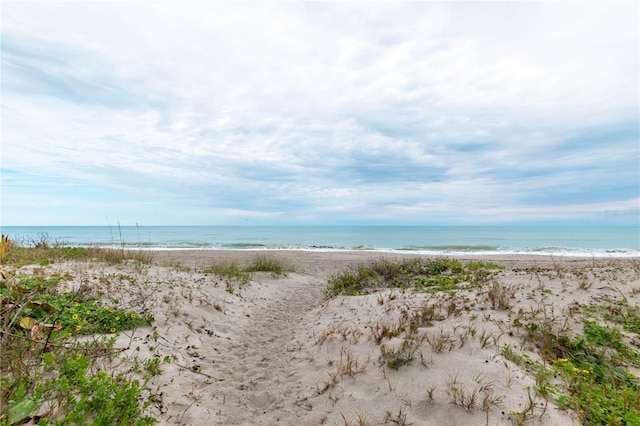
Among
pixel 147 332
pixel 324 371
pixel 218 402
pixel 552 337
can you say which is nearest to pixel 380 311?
pixel 324 371

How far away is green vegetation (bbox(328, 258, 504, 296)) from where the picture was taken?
9633 millimetres

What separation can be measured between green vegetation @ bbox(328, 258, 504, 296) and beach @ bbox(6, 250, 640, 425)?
580 mm

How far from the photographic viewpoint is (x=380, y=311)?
288 inches

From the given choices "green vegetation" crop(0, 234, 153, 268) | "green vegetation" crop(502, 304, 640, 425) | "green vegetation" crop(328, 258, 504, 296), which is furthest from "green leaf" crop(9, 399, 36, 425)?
"green vegetation" crop(0, 234, 153, 268)

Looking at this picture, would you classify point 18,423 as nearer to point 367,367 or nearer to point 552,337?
point 367,367

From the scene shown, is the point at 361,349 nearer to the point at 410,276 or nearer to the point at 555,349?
the point at 555,349

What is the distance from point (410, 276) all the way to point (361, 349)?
5.77m

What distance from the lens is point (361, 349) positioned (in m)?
5.57

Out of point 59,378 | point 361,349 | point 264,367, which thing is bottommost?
Result: point 264,367

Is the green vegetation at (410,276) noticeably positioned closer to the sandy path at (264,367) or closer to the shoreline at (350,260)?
the sandy path at (264,367)

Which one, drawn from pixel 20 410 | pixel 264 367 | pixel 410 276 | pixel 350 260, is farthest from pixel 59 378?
pixel 350 260

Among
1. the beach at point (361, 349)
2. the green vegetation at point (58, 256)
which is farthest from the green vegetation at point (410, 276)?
the green vegetation at point (58, 256)

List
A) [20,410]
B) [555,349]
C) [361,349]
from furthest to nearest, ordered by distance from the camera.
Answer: [361,349]
[555,349]
[20,410]

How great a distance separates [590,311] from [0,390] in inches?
348
